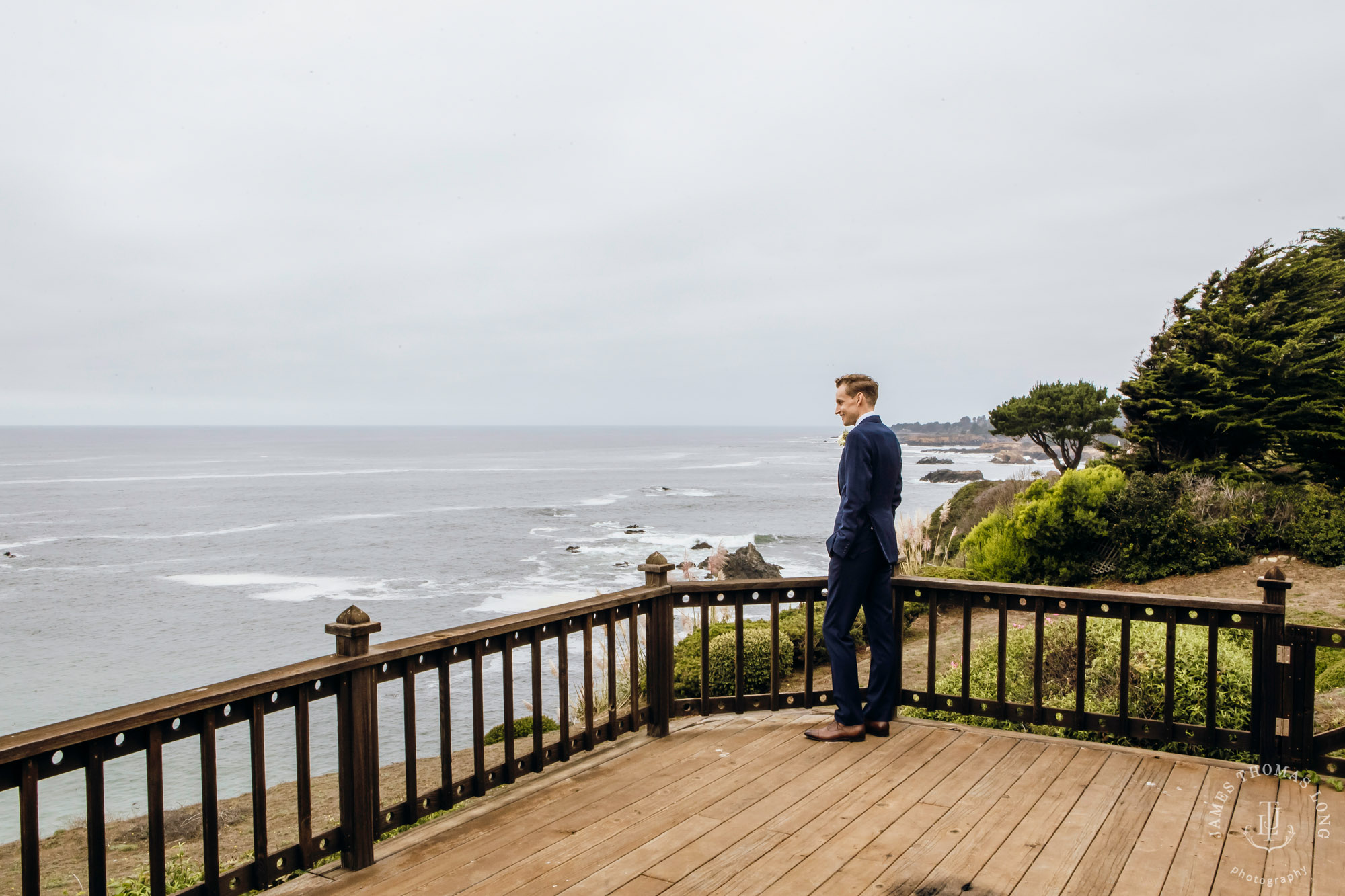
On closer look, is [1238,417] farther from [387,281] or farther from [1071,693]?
[387,281]

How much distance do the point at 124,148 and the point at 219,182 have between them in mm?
5709

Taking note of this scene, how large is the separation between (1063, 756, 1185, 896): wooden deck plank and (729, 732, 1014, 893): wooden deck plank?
609 millimetres

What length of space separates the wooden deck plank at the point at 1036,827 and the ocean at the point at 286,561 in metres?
10.7

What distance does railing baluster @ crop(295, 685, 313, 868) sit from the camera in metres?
2.74

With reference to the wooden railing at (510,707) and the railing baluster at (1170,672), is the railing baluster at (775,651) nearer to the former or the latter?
the wooden railing at (510,707)

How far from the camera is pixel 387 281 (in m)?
97.5

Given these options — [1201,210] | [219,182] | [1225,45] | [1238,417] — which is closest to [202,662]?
[1238,417]

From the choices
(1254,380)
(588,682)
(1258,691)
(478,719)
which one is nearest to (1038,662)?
(1258,691)

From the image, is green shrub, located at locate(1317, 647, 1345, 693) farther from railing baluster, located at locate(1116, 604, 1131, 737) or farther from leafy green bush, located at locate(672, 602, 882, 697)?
leafy green bush, located at locate(672, 602, 882, 697)

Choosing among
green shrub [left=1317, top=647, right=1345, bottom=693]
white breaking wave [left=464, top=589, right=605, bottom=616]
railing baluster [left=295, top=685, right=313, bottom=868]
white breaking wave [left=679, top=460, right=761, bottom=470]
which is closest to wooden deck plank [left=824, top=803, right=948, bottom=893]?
railing baluster [left=295, top=685, right=313, bottom=868]

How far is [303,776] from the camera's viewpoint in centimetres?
275

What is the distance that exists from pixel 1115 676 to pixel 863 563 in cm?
269

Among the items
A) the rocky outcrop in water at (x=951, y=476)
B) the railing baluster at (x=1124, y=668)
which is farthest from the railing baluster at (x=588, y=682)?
the rocky outcrop in water at (x=951, y=476)

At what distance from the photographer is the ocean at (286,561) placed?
16250 millimetres
